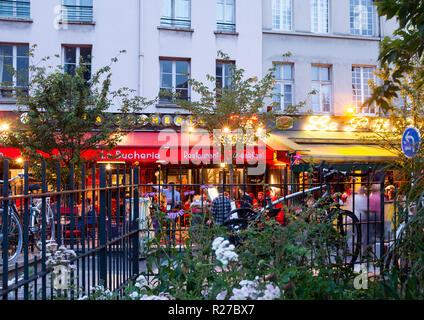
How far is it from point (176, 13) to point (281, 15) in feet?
14.0

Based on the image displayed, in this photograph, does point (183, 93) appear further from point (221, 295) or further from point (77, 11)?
point (221, 295)

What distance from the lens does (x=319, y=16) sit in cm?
1777

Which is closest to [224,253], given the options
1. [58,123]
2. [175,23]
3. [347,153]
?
[58,123]

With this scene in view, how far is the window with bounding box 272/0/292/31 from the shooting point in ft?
57.1

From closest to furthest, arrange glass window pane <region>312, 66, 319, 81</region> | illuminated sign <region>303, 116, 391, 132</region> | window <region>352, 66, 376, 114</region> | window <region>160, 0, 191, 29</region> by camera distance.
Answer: window <region>160, 0, 191, 29</region> < illuminated sign <region>303, 116, 391, 132</region> < glass window pane <region>312, 66, 319, 81</region> < window <region>352, 66, 376, 114</region>

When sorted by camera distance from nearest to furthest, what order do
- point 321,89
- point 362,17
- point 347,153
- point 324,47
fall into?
point 347,153 < point 324,47 < point 321,89 < point 362,17

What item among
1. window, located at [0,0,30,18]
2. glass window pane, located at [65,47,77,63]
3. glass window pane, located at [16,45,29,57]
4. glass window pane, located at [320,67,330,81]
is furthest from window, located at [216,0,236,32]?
glass window pane, located at [16,45,29,57]

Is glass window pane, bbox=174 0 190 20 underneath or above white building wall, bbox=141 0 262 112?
above

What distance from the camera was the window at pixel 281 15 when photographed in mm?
17406

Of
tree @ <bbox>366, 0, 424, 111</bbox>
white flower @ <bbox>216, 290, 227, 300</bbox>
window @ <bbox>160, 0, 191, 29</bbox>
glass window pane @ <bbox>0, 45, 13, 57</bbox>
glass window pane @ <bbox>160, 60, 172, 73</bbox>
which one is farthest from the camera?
window @ <bbox>160, 0, 191, 29</bbox>

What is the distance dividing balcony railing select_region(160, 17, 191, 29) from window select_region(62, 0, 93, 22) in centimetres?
261

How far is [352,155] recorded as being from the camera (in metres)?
15.0

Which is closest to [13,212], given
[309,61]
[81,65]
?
[81,65]

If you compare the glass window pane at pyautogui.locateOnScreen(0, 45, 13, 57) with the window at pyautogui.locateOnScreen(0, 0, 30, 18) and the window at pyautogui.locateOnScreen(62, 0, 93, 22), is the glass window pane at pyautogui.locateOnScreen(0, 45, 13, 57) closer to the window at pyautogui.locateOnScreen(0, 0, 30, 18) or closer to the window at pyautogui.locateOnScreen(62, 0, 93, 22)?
the window at pyautogui.locateOnScreen(0, 0, 30, 18)
